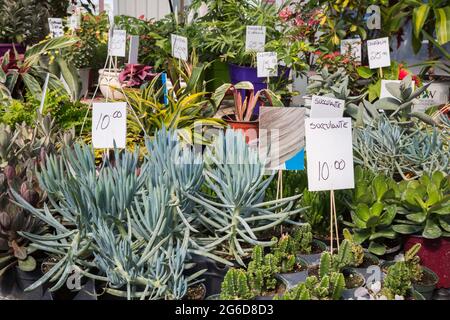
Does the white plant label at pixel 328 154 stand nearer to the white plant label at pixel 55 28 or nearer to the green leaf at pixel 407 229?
the green leaf at pixel 407 229

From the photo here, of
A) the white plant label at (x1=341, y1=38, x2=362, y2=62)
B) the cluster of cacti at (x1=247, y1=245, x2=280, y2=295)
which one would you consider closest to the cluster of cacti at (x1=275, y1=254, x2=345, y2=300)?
the cluster of cacti at (x1=247, y1=245, x2=280, y2=295)

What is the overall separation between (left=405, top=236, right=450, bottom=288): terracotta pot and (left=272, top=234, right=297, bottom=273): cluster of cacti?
35cm

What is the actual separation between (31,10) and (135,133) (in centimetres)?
193

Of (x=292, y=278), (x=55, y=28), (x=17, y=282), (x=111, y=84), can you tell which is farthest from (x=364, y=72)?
(x=17, y=282)

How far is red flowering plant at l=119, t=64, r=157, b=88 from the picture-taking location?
9.36 feet

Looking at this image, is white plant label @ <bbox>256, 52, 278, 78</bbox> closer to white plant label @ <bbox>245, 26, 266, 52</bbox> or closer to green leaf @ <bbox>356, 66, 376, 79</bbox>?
white plant label @ <bbox>245, 26, 266, 52</bbox>

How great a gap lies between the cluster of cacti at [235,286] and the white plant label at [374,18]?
96.5 inches

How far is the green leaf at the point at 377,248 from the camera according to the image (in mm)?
1342

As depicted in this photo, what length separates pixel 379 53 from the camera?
111 inches

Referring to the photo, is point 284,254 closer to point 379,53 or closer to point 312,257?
point 312,257

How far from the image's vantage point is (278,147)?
55.4 inches

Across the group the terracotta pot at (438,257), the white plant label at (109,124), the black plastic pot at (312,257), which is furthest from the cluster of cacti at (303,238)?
the white plant label at (109,124)

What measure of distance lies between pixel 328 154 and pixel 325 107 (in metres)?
0.19
